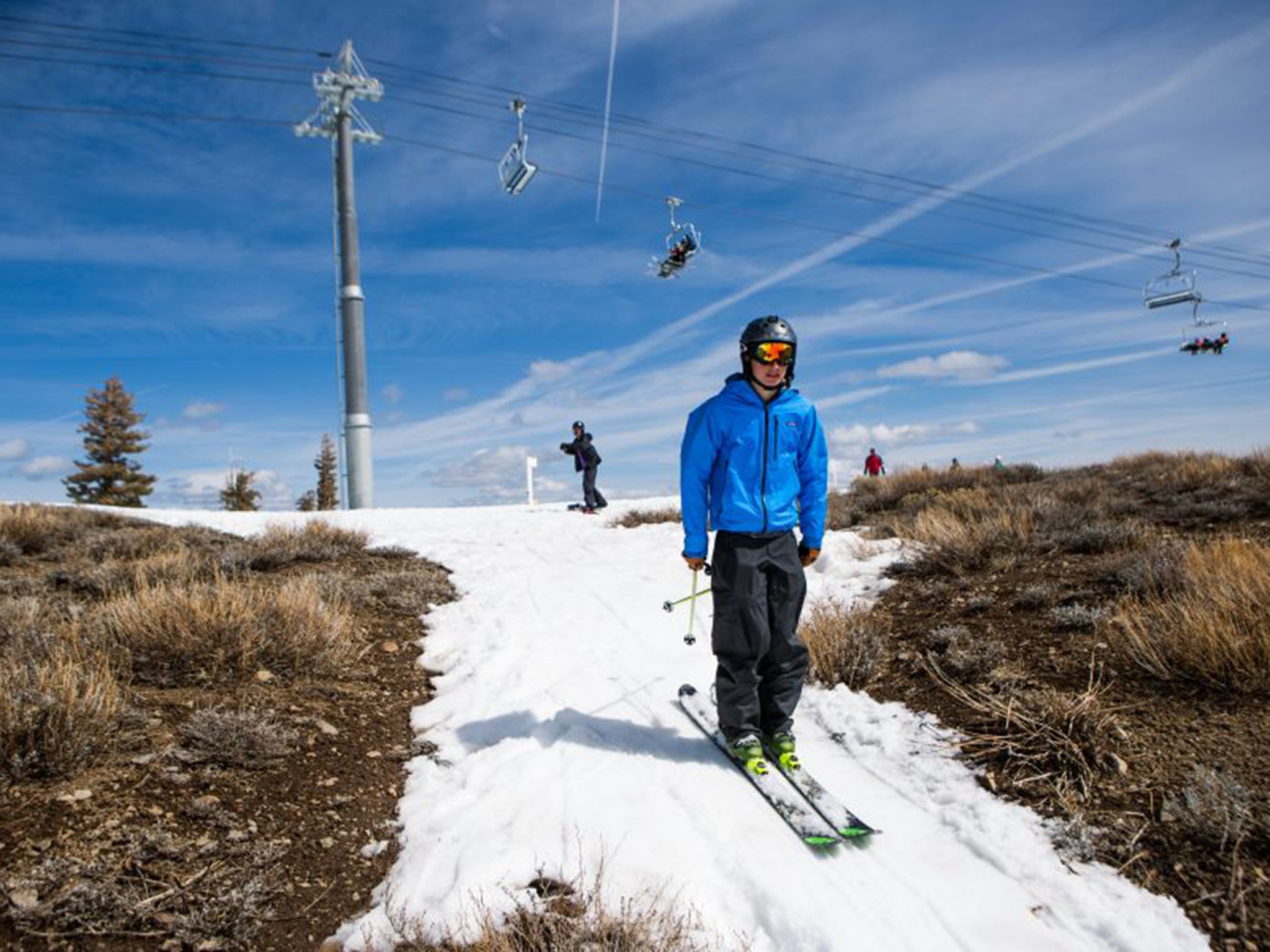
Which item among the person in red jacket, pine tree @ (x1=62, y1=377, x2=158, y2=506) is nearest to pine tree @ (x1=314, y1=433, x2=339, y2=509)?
pine tree @ (x1=62, y1=377, x2=158, y2=506)

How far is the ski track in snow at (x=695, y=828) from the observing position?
2.79m

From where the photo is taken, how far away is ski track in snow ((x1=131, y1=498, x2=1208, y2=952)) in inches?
110

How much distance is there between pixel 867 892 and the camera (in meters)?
3.00

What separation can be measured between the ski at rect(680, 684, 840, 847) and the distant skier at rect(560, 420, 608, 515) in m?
13.8

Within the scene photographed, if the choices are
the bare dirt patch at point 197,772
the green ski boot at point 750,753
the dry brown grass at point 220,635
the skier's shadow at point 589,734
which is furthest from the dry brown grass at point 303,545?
the green ski boot at point 750,753

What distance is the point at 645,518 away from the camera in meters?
14.8

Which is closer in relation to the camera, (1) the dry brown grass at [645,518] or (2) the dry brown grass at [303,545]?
(2) the dry brown grass at [303,545]

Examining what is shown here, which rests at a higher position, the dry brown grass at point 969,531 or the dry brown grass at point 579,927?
the dry brown grass at point 969,531

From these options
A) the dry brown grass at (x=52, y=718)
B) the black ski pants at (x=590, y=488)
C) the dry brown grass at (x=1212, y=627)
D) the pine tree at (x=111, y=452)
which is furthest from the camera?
the pine tree at (x=111, y=452)

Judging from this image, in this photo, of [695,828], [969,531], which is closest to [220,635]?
[695,828]

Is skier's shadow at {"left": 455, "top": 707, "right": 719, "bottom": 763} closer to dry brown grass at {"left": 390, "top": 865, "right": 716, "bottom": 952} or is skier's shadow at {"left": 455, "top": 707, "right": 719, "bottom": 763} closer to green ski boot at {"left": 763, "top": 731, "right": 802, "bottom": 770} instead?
green ski boot at {"left": 763, "top": 731, "right": 802, "bottom": 770}

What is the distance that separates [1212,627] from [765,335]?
119 inches

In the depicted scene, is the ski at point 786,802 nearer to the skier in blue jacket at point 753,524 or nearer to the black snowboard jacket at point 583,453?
the skier in blue jacket at point 753,524

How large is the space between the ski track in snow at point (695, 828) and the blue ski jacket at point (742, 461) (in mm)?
1382
